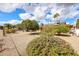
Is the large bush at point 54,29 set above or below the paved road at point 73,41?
above

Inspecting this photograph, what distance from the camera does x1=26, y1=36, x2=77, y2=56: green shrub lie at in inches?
73.4

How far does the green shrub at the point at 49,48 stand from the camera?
1.86 metres

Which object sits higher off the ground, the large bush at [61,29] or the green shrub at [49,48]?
the large bush at [61,29]

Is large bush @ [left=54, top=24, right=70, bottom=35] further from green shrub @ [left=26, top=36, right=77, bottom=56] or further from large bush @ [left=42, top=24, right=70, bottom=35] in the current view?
green shrub @ [left=26, top=36, right=77, bottom=56]

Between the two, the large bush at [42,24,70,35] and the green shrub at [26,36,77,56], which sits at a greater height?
the large bush at [42,24,70,35]

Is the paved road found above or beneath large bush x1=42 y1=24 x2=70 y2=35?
beneath

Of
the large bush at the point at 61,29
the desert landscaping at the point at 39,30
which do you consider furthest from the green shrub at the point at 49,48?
the large bush at the point at 61,29

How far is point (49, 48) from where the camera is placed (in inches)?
73.7

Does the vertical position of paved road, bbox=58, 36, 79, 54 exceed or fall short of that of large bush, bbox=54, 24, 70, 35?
it falls short

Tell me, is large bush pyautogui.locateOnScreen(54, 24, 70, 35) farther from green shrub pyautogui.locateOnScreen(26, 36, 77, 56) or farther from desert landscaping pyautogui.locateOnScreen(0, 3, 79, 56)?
green shrub pyautogui.locateOnScreen(26, 36, 77, 56)

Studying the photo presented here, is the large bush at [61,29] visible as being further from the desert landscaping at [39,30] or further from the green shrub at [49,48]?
the green shrub at [49,48]

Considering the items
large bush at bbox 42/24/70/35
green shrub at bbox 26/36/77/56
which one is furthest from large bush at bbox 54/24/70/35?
green shrub at bbox 26/36/77/56

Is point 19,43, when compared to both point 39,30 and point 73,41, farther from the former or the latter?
point 73,41

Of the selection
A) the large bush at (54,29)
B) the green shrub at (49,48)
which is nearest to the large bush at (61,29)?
the large bush at (54,29)
